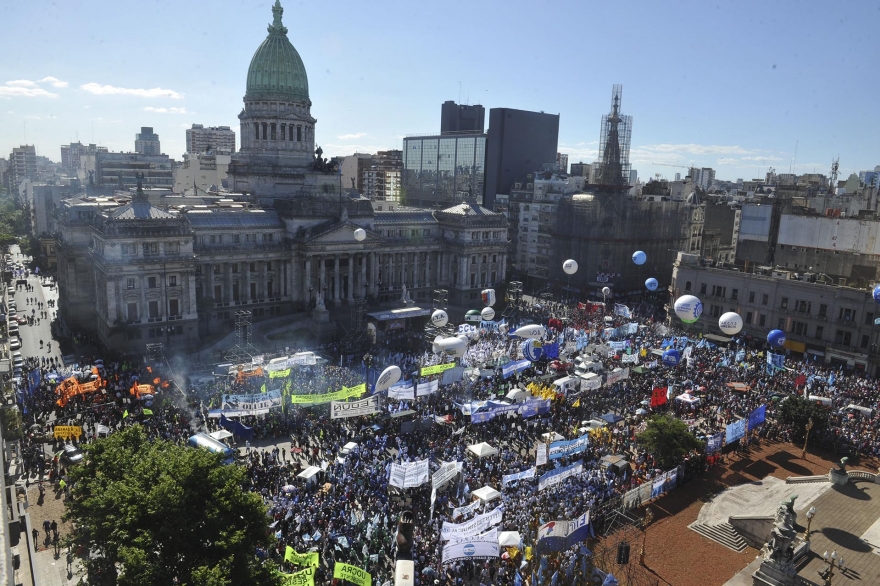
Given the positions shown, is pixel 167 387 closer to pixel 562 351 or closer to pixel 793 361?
pixel 562 351

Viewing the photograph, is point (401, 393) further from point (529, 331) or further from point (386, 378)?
point (529, 331)

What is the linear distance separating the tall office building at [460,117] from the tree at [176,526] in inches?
5972

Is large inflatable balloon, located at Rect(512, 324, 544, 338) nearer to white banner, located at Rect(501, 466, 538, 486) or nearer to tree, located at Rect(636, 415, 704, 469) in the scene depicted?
tree, located at Rect(636, 415, 704, 469)

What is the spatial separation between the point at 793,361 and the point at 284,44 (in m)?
70.8

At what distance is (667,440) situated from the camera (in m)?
38.3

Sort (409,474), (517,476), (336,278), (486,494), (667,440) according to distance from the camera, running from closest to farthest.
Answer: (486,494)
(409,474)
(517,476)
(667,440)
(336,278)

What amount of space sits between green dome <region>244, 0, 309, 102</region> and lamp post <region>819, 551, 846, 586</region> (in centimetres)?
7614

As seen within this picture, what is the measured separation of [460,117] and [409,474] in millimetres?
145971

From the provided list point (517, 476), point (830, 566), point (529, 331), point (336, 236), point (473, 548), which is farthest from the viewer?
point (336, 236)

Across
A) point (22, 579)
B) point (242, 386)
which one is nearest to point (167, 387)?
point (242, 386)

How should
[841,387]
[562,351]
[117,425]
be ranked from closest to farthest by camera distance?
[117,425]
[841,387]
[562,351]

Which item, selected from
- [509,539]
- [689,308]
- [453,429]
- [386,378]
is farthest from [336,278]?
[509,539]

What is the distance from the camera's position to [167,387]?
49.5 meters

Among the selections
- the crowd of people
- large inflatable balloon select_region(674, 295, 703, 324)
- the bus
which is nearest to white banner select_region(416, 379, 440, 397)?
the crowd of people
